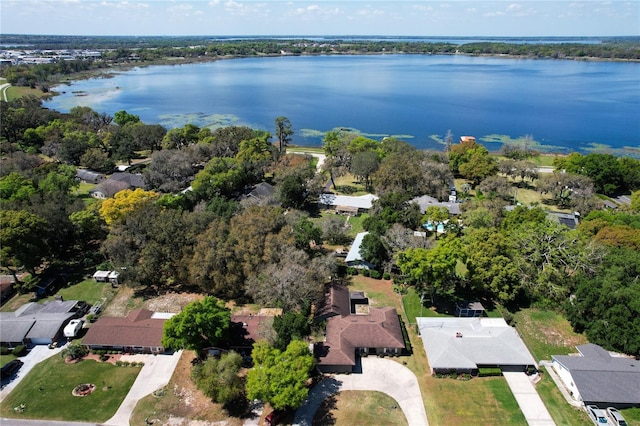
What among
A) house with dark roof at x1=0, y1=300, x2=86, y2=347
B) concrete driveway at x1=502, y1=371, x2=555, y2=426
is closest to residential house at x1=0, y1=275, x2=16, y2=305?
house with dark roof at x1=0, y1=300, x2=86, y2=347

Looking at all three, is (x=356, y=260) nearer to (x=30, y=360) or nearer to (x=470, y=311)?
(x=470, y=311)

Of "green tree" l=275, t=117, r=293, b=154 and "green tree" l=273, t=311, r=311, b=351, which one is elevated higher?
"green tree" l=275, t=117, r=293, b=154

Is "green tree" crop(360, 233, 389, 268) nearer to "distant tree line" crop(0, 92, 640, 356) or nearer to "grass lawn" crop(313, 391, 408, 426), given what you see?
"distant tree line" crop(0, 92, 640, 356)

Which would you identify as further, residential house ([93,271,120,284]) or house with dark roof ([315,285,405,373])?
residential house ([93,271,120,284])

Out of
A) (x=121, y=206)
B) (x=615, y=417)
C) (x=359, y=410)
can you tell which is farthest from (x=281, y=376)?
(x=121, y=206)

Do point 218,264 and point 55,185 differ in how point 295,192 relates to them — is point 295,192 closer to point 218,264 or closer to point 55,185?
point 218,264

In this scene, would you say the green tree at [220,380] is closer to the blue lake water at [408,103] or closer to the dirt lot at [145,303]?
the dirt lot at [145,303]
